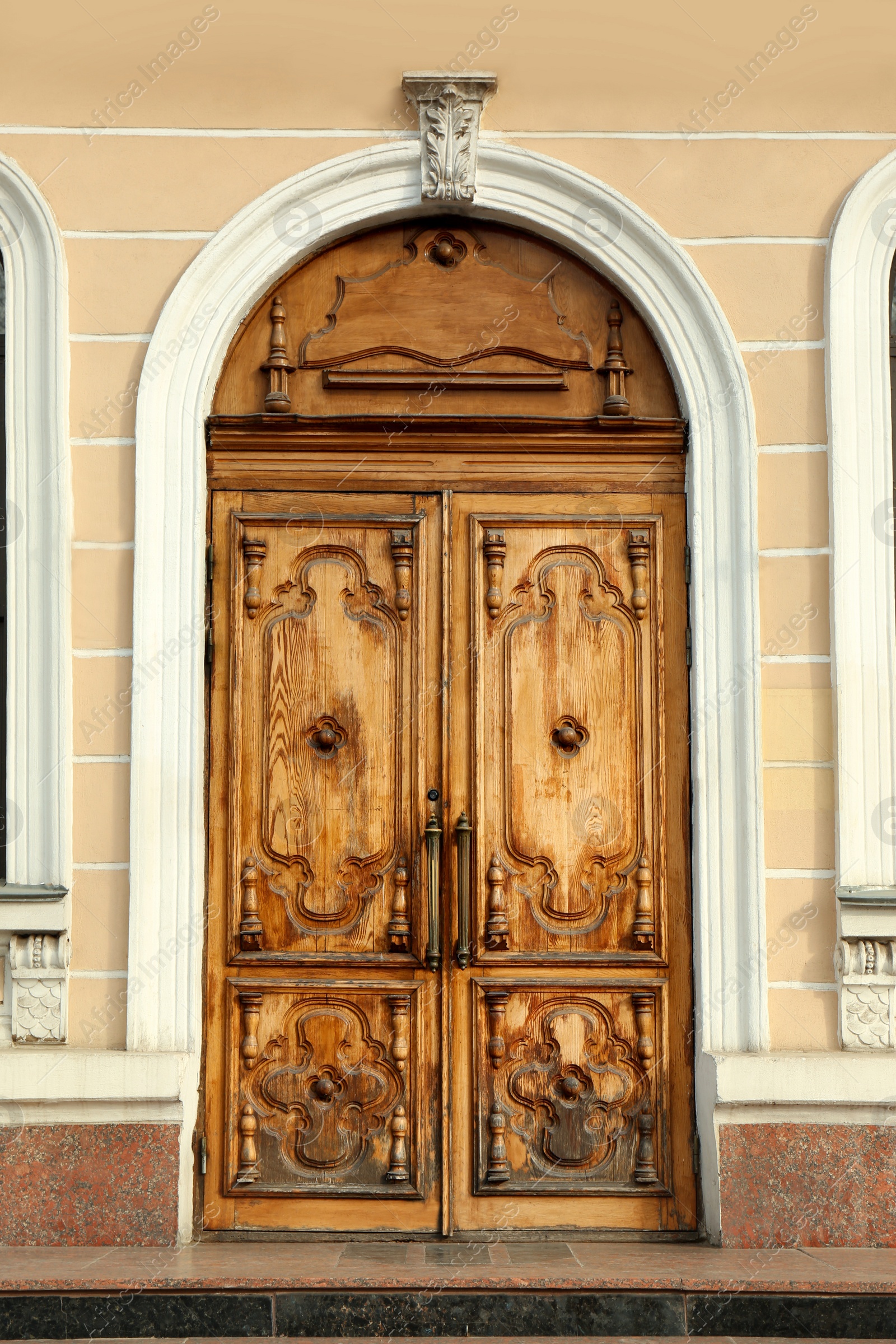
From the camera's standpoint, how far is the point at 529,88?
4461mm

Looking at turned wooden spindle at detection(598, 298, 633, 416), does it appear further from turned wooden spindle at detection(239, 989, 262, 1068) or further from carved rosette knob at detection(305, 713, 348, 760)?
turned wooden spindle at detection(239, 989, 262, 1068)

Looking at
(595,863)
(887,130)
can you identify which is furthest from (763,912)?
(887,130)

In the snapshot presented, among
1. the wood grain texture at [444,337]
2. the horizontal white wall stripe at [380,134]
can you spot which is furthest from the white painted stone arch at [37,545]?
the wood grain texture at [444,337]

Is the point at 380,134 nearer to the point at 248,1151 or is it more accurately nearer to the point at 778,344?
the point at 778,344

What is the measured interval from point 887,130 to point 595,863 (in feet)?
9.66

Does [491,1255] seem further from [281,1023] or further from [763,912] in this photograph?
[763,912]

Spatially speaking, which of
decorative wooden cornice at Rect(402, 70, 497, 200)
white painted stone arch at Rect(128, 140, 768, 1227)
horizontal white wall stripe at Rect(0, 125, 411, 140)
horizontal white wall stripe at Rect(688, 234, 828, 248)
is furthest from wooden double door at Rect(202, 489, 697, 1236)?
horizontal white wall stripe at Rect(0, 125, 411, 140)

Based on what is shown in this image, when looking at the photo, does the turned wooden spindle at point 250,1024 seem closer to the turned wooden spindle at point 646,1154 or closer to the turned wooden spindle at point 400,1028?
the turned wooden spindle at point 400,1028

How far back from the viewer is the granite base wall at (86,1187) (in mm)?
3988

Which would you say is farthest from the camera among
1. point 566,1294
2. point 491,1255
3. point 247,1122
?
point 247,1122

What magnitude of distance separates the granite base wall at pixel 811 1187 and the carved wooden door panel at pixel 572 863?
0.27 m

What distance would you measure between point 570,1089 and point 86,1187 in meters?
1.69

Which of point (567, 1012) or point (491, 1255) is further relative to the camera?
point (567, 1012)

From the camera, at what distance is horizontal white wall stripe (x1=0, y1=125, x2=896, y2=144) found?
→ 14.5ft
